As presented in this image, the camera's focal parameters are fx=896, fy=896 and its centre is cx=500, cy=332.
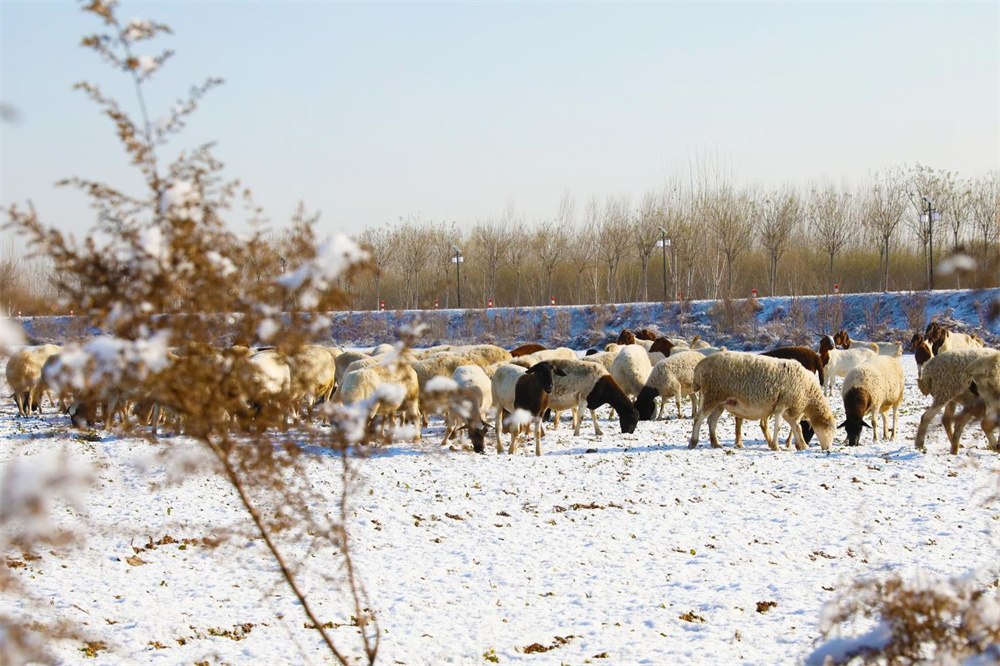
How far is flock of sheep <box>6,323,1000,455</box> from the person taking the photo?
3.38 meters

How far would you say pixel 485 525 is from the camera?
9.12m

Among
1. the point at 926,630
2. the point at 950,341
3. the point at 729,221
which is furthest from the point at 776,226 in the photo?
the point at 926,630

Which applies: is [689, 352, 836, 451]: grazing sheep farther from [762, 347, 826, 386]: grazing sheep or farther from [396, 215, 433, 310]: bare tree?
[396, 215, 433, 310]: bare tree

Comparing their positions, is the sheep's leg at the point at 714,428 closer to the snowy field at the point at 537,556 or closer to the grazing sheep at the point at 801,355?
the snowy field at the point at 537,556

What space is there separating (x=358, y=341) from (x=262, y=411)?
135 ft

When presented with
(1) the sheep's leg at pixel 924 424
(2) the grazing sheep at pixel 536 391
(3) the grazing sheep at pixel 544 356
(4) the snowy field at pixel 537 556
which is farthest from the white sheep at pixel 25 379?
(1) the sheep's leg at pixel 924 424

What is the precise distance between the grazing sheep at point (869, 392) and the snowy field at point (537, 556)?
1.26m

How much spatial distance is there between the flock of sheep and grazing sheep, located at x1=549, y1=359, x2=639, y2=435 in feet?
0.06

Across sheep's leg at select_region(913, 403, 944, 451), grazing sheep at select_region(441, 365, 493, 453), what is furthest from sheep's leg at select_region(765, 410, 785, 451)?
grazing sheep at select_region(441, 365, 493, 453)

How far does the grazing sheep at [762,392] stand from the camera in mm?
13055

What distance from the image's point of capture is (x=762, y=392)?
13023mm

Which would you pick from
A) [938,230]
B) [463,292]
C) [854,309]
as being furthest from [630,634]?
[463,292]

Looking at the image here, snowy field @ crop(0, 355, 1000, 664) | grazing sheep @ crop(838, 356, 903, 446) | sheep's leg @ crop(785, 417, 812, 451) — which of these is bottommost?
snowy field @ crop(0, 355, 1000, 664)

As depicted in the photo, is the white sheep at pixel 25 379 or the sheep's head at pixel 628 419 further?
the white sheep at pixel 25 379
